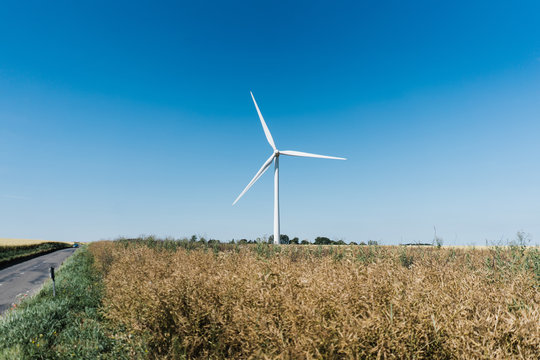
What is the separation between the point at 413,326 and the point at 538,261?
34.3ft

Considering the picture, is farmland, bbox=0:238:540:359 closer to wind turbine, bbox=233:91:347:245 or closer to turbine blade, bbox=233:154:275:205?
wind turbine, bbox=233:91:347:245

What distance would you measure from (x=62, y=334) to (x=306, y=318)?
841 centimetres

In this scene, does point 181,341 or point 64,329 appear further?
point 64,329

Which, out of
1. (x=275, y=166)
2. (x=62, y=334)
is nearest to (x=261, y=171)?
(x=275, y=166)

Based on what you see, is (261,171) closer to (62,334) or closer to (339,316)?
(62,334)

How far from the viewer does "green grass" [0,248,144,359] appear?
24.2 feet

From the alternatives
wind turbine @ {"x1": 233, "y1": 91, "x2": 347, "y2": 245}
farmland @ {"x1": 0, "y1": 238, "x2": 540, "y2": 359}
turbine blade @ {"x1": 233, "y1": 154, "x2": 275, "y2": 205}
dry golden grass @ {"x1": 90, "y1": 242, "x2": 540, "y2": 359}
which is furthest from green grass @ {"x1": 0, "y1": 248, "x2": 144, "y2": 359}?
turbine blade @ {"x1": 233, "y1": 154, "x2": 275, "y2": 205}

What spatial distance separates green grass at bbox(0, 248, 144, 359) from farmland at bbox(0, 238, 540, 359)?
4cm

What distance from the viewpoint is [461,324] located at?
324 cm

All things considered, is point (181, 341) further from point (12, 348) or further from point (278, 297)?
point (12, 348)

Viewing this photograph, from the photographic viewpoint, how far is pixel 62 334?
28.6 ft

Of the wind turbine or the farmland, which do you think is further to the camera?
the wind turbine

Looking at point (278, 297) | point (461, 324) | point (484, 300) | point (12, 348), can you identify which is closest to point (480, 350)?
point (461, 324)

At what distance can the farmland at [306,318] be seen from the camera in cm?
330
